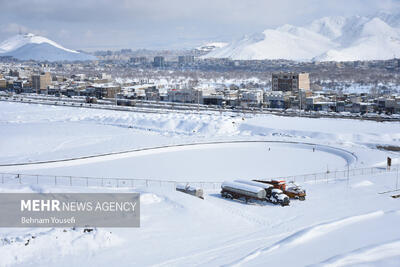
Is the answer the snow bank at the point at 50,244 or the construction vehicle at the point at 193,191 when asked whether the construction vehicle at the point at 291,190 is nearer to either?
the construction vehicle at the point at 193,191

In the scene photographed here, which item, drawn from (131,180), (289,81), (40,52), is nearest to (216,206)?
(131,180)

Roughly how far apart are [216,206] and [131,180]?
128 inches

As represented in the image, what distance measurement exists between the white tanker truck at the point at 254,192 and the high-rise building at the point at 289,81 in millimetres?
28017

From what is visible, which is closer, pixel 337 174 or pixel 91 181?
pixel 91 181

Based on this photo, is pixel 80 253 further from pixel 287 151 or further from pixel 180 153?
pixel 287 151

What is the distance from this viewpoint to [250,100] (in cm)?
2845

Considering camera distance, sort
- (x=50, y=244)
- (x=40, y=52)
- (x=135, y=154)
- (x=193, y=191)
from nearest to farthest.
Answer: (x=50, y=244)
(x=193, y=191)
(x=135, y=154)
(x=40, y=52)

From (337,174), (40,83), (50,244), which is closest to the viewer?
(50,244)

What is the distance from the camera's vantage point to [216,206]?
675cm

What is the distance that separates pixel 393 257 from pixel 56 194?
15.9ft

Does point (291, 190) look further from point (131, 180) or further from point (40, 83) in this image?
point (40, 83)

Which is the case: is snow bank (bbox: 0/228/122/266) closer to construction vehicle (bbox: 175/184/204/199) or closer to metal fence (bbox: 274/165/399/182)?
construction vehicle (bbox: 175/184/204/199)

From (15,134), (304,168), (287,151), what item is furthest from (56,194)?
(15,134)

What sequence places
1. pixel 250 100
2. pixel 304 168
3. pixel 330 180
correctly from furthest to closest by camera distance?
pixel 250 100 < pixel 304 168 < pixel 330 180
